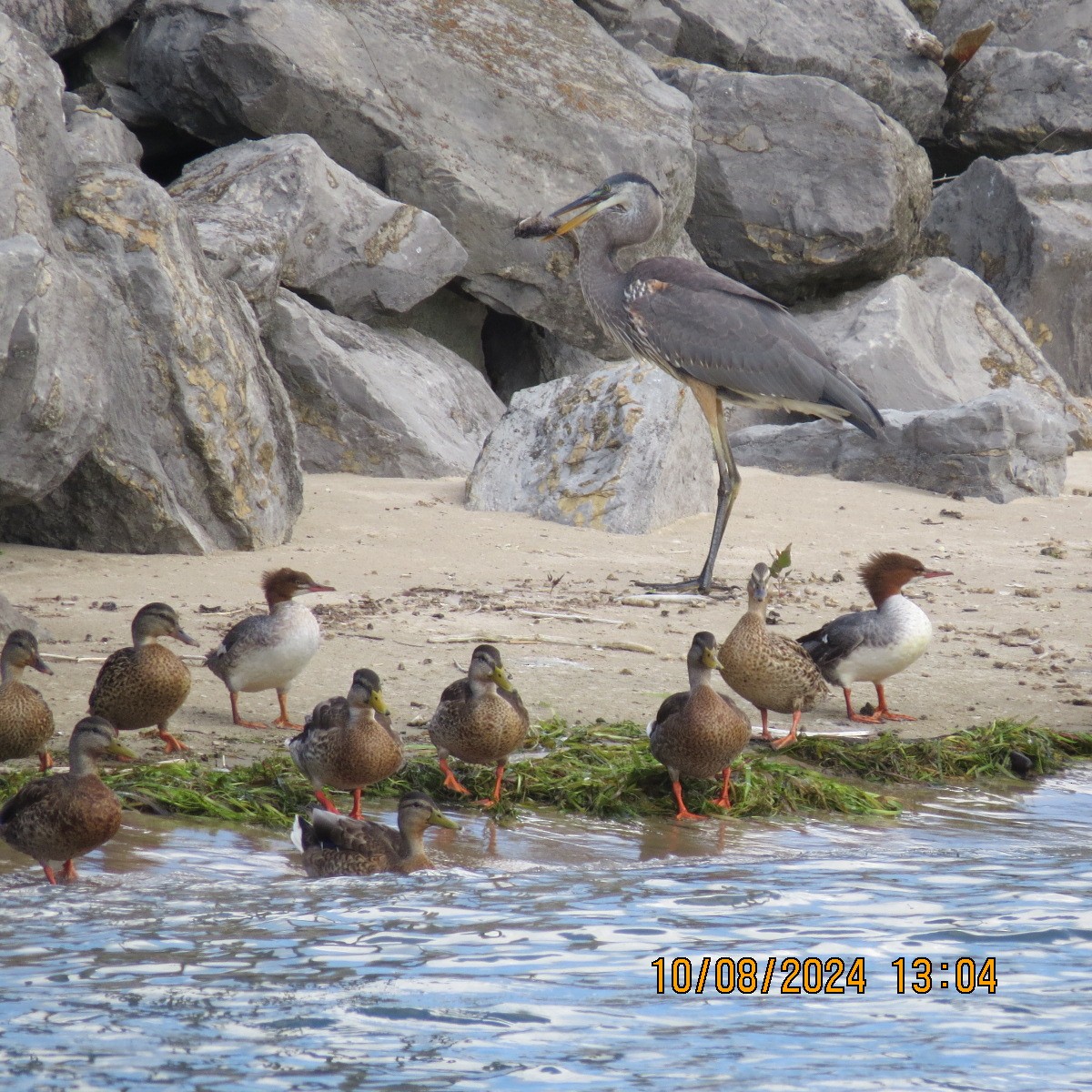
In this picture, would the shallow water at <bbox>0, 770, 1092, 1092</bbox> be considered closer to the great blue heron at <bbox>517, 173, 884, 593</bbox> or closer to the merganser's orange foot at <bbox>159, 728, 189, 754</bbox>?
the merganser's orange foot at <bbox>159, 728, 189, 754</bbox>

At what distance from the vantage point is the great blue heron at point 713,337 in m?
9.94

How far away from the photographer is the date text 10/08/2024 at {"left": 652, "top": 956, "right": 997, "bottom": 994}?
4.01m

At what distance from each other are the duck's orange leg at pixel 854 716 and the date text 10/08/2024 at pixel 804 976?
2.61 m

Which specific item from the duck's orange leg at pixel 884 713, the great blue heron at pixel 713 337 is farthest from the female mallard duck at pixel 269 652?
the great blue heron at pixel 713 337

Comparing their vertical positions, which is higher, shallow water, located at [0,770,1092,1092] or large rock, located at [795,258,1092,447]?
large rock, located at [795,258,1092,447]

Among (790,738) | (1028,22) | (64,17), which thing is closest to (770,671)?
(790,738)

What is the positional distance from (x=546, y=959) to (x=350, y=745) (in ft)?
4.54

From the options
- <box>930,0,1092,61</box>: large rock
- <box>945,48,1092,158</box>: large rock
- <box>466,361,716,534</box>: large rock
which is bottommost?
<box>466,361,716,534</box>: large rock

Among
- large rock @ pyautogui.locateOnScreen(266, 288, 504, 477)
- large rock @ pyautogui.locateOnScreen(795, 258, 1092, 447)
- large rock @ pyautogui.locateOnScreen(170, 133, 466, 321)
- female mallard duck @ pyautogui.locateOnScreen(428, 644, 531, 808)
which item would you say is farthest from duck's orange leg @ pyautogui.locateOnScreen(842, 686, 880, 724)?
large rock @ pyautogui.locateOnScreen(795, 258, 1092, 447)

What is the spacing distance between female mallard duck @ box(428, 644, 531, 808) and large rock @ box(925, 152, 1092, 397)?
14186 millimetres

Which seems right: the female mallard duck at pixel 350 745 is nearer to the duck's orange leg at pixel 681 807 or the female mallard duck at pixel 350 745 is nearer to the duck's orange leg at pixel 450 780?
the duck's orange leg at pixel 450 780

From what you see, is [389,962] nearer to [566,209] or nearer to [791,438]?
[566,209]

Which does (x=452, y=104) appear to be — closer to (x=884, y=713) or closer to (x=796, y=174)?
(x=796, y=174)

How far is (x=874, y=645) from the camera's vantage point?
668cm
